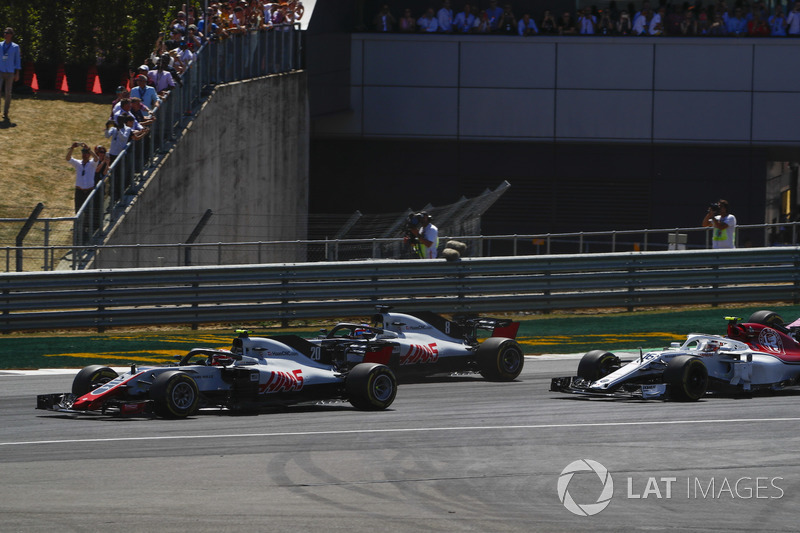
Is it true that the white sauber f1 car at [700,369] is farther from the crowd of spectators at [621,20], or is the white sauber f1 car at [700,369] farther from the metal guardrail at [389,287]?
the crowd of spectators at [621,20]

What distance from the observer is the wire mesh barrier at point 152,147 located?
20.3 m

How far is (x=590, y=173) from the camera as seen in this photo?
1389 inches

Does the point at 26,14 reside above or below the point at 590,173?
above

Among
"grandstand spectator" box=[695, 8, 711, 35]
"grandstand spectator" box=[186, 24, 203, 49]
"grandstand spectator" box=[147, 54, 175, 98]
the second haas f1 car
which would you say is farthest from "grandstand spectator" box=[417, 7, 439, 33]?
the second haas f1 car

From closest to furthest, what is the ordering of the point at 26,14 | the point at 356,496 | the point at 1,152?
the point at 356,496 → the point at 1,152 → the point at 26,14

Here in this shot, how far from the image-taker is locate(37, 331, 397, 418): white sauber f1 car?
40.4ft

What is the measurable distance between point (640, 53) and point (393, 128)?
7.13 meters

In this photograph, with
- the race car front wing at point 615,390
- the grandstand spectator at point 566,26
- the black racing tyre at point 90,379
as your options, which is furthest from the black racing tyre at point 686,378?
the grandstand spectator at point 566,26

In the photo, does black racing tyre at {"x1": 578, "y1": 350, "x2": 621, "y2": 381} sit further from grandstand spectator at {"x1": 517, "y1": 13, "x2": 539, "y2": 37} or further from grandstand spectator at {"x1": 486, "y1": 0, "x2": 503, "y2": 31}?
grandstand spectator at {"x1": 486, "y1": 0, "x2": 503, "y2": 31}

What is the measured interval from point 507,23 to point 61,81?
12.4 meters

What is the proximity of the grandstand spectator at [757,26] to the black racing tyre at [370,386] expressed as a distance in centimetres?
2375

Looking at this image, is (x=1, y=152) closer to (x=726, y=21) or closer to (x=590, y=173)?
(x=590, y=173)

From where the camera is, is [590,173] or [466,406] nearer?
[466,406]

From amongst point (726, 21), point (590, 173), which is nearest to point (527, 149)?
point (590, 173)
